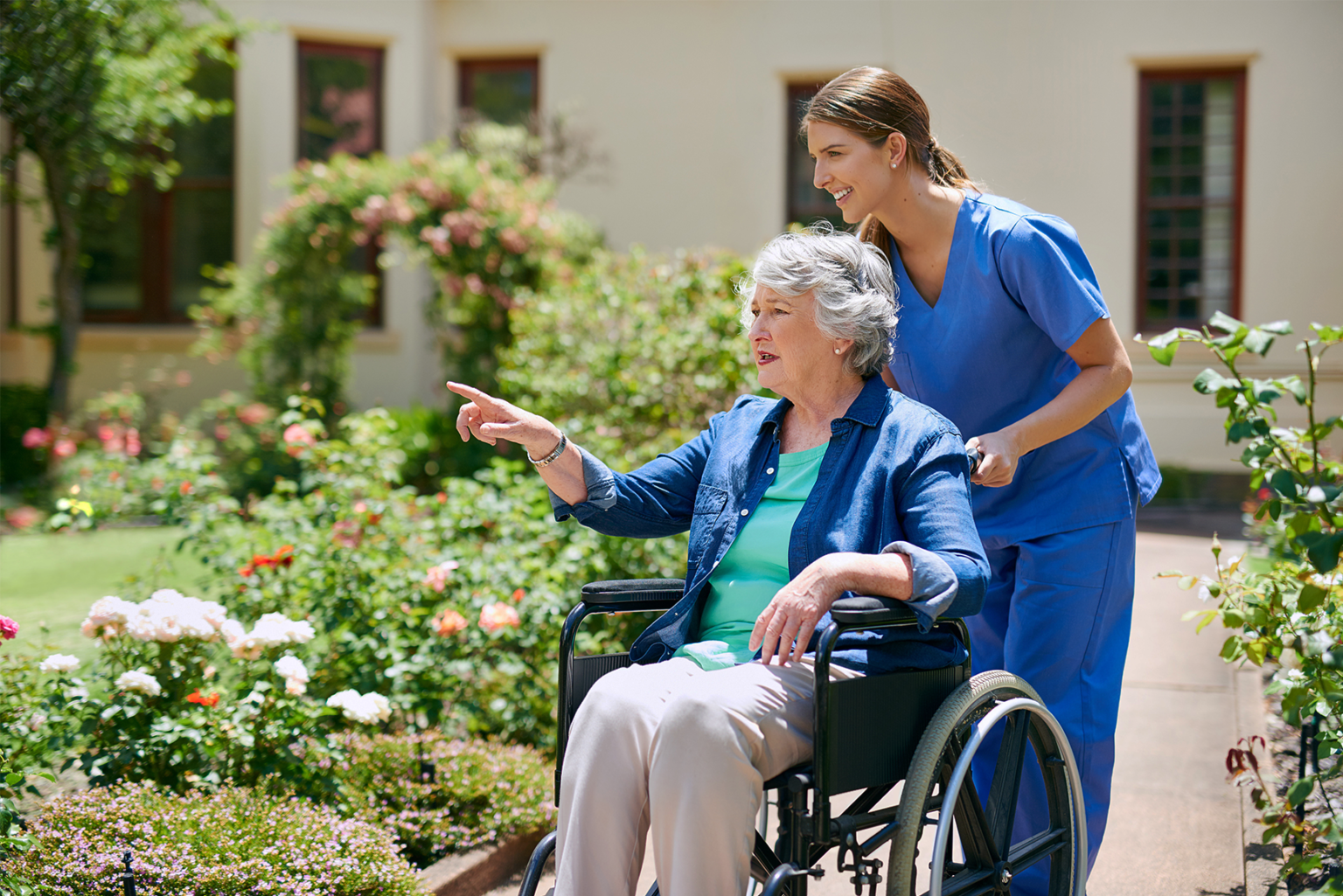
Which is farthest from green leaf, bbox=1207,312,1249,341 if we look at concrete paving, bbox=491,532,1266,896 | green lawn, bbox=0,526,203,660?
green lawn, bbox=0,526,203,660

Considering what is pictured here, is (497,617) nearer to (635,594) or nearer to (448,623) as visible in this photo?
(448,623)

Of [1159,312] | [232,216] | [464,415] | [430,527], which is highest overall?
[232,216]

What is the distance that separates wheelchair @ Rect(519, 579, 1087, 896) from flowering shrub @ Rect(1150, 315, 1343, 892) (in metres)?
0.45

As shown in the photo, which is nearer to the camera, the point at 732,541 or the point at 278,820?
the point at 732,541

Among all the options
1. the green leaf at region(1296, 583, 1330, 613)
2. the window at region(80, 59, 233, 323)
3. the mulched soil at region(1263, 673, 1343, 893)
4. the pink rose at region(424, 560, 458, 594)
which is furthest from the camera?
the window at region(80, 59, 233, 323)

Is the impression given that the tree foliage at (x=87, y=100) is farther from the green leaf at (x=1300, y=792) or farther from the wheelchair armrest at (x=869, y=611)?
the green leaf at (x=1300, y=792)

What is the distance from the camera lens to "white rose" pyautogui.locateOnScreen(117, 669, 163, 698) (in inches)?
107

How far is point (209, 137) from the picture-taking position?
35.2 ft

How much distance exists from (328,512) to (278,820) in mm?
1440

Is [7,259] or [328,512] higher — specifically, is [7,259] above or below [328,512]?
above

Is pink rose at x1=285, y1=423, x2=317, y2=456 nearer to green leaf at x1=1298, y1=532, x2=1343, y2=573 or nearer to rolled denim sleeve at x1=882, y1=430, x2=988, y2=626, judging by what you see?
rolled denim sleeve at x1=882, y1=430, x2=988, y2=626

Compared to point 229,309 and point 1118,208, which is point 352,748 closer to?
point 229,309

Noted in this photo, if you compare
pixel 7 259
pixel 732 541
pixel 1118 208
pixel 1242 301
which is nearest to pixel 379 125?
pixel 7 259

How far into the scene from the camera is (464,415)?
2.21m
